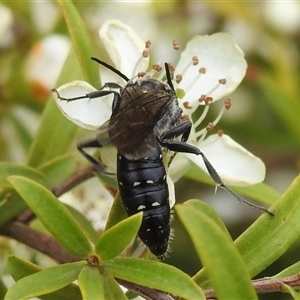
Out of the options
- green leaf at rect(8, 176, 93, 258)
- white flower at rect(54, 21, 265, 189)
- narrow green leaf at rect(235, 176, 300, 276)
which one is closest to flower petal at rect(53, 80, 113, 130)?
white flower at rect(54, 21, 265, 189)

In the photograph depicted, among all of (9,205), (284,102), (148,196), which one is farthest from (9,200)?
(284,102)

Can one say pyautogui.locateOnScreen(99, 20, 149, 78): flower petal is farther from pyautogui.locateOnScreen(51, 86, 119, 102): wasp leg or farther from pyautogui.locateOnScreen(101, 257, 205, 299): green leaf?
pyautogui.locateOnScreen(101, 257, 205, 299): green leaf

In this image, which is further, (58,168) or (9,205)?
(58,168)

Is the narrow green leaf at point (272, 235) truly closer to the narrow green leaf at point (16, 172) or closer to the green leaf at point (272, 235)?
the green leaf at point (272, 235)

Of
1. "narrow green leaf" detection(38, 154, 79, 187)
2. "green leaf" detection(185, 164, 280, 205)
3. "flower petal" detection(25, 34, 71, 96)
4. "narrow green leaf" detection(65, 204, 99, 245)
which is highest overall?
"flower petal" detection(25, 34, 71, 96)

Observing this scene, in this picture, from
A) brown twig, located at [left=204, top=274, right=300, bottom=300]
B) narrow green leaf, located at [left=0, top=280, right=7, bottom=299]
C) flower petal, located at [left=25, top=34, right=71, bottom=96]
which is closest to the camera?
brown twig, located at [left=204, top=274, right=300, bottom=300]

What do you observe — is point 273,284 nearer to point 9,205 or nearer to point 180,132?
point 180,132

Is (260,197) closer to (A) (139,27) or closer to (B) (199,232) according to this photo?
(B) (199,232)
